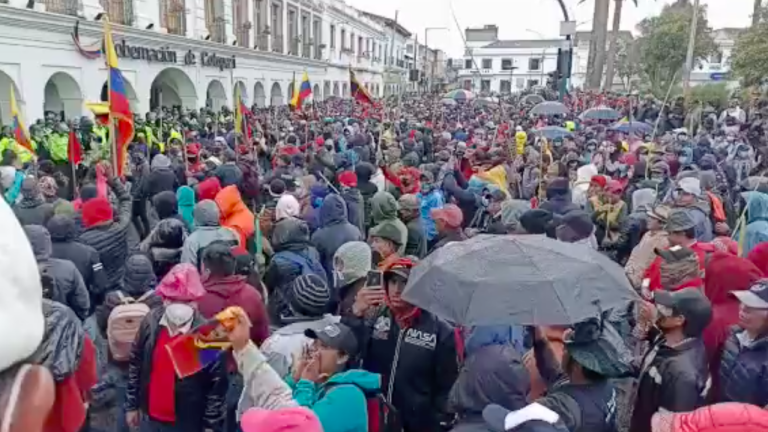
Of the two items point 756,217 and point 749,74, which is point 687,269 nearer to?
point 756,217

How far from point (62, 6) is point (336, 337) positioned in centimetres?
1695

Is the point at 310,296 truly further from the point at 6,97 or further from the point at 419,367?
the point at 6,97

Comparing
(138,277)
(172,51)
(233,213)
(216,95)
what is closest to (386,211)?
(233,213)

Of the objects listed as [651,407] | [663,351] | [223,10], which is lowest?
[651,407]

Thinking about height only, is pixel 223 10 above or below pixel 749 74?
above

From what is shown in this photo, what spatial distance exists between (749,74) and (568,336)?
21567 millimetres

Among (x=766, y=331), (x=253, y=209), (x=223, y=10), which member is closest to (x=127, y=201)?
(x=253, y=209)

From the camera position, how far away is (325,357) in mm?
2848

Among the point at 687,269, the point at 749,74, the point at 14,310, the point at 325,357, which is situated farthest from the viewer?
the point at 749,74

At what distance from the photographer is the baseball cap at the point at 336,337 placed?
2852 mm

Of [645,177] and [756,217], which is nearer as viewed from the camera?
[756,217]

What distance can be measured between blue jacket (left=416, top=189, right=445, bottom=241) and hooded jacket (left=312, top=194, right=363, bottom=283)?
4.29 feet

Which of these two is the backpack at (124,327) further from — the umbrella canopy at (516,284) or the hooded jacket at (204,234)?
the umbrella canopy at (516,284)

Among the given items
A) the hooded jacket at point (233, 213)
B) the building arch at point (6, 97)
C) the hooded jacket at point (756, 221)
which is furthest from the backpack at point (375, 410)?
the building arch at point (6, 97)
